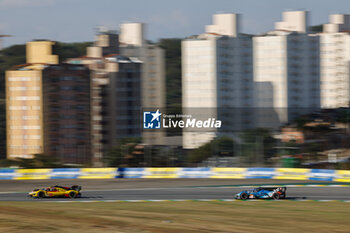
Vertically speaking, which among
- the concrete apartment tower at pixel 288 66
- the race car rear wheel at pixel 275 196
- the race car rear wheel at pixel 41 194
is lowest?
the race car rear wheel at pixel 41 194

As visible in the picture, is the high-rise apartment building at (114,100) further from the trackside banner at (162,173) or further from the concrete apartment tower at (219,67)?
the trackside banner at (162,173)

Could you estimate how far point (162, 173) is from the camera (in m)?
38.6

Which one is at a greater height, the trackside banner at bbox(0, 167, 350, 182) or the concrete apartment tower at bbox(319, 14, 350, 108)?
the concrete apartment tower at bbox(319, 14, 350, 108)

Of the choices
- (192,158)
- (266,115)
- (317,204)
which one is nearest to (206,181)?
(192,158)

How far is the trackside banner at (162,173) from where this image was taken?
36625 millimetres

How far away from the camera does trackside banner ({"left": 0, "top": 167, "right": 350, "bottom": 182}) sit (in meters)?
36.6

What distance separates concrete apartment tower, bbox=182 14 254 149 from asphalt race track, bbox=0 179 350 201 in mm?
60653

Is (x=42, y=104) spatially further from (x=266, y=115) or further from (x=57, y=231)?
(x=57, y=231)

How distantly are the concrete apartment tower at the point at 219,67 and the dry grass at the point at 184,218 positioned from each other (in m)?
73.3

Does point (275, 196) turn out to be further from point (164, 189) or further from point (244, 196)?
point (164, 189)

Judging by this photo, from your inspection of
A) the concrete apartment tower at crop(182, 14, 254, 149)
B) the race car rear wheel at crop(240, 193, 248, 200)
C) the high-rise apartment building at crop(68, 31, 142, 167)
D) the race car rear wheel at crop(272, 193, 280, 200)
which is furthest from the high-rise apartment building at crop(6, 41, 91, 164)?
the race car rear wheel at crop(272, 193, 280, 200)

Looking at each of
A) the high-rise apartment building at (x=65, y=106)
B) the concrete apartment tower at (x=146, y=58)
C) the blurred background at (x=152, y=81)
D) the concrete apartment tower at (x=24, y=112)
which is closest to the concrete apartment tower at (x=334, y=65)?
the blurred background at (x=152, y=81)

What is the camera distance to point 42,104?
86000 mm

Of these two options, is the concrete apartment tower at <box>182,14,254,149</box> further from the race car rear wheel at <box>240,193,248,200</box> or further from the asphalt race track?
the race car rear wheel at <box>240,193,248,200</box>
